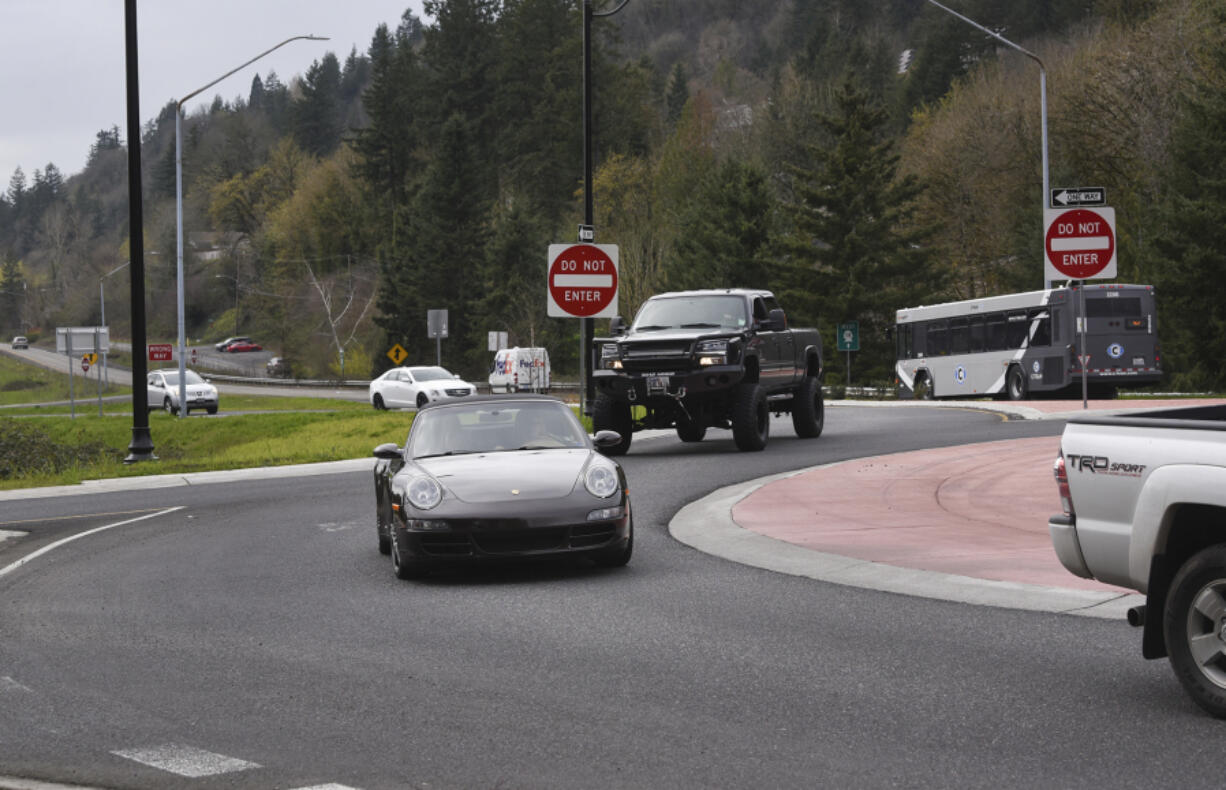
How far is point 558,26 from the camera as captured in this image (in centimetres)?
9438

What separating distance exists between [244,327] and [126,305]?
22.0 metres

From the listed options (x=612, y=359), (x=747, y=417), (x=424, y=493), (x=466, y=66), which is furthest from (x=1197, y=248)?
(x=466, y=66)

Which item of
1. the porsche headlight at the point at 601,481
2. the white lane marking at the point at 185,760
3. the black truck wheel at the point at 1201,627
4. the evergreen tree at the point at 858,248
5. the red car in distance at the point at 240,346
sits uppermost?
the evergreen tree at the point at 858,248

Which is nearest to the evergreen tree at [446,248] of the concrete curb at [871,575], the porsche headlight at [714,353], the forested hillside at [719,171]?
the forested hillside at [719,171]

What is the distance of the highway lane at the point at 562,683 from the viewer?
5.65m

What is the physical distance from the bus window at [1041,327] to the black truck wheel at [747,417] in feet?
63.3

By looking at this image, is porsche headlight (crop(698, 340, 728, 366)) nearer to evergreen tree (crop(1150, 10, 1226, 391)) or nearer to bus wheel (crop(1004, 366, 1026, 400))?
bus wheel (crop(1004, 366, 1026, 400))

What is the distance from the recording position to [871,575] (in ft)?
34.3

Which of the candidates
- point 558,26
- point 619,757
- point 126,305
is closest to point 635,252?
point 558,26

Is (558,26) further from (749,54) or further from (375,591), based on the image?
(375,591)

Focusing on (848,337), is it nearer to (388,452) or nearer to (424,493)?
(388,452)

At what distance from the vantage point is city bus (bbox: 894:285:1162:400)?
37469 millimetres

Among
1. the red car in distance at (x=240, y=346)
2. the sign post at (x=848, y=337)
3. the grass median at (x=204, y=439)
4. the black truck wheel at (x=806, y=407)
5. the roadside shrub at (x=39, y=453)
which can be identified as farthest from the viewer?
the red car in distance at (x=240, y=346)

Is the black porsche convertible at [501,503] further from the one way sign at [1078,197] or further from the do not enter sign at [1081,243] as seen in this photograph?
the do not enter sign at [1081,243]
